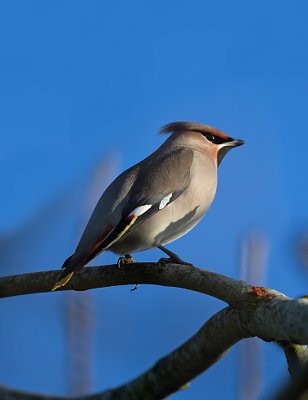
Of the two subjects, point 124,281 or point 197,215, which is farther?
point 197,215

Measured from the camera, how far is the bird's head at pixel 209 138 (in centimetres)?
461

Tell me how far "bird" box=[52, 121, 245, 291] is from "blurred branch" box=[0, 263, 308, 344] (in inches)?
3.5

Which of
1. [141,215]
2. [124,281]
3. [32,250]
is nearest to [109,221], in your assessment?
[141,215]

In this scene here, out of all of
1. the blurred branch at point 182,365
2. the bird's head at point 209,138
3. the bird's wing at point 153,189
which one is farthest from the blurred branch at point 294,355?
the bird's head at point 209,138

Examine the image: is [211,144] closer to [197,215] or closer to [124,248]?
[197,215]

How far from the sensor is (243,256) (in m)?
4.06

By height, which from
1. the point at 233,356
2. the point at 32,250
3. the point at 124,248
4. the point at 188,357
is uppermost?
the point at 32,250

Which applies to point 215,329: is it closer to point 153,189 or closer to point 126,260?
point 126,260

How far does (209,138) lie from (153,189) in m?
0.72

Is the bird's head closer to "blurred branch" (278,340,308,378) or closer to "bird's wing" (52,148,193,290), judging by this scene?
"bird's wing" (52,148,193,290)

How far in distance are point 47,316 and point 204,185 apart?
5.59 ft

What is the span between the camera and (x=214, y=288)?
2.95m

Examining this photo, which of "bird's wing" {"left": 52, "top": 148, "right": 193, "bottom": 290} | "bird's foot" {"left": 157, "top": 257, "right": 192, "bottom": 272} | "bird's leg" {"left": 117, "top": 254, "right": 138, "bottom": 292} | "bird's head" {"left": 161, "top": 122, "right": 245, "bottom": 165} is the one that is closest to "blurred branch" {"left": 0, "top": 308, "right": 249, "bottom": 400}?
"bird's foot" {"left": 157, "top": 257, "right": 192, "bottom": 272}

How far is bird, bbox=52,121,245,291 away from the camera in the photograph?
148 inches
